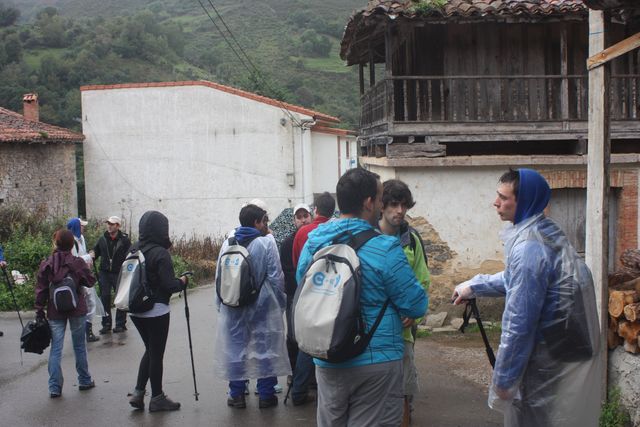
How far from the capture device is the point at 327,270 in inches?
153

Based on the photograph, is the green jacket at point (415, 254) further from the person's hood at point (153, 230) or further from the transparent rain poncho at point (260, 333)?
the person's hood at point (153, 230)

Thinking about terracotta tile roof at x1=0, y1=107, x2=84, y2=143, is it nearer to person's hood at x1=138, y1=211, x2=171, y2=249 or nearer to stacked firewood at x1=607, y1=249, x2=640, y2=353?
person's hood at x1=138, y1=211, x2=171, y2=249

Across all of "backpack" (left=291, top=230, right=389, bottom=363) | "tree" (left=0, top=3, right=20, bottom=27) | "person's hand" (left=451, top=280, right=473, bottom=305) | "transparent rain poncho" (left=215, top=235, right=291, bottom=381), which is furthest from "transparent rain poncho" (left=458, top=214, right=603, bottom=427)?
"tree" (left=0, top=3, right=20, bottom=27)

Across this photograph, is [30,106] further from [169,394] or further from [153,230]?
[153,230]

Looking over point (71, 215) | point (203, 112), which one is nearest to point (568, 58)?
point (203, 112)

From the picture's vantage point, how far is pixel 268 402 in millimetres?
6910

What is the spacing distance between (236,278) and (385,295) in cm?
283

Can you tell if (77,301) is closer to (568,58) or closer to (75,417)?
(75,417)

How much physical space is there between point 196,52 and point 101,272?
63.1 m

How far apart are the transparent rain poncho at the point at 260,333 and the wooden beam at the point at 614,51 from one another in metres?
3.27

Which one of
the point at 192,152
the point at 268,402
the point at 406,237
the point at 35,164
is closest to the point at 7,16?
the point at 192,152

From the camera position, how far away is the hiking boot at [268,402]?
6.89m

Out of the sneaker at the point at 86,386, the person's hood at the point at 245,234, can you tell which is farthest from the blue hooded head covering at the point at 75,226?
the person's hood at the point at 245,234

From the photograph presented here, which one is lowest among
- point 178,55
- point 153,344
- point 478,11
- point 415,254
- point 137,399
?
point 137,399
